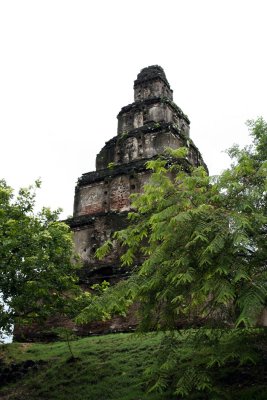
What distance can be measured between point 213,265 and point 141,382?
5348 millimetres

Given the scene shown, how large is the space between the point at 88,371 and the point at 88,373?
0.46ft

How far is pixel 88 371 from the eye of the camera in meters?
12.4

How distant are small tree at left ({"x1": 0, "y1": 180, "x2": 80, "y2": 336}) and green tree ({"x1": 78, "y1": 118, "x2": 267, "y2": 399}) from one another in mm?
3632

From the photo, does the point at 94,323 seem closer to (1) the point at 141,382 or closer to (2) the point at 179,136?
(1) the point at 141,382

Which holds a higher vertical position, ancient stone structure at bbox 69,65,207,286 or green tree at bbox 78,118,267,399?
ancient stone structure at bbox 69,65,207,286

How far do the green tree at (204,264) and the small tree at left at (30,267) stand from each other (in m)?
3.63

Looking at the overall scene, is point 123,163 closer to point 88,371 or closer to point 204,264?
point 88,371

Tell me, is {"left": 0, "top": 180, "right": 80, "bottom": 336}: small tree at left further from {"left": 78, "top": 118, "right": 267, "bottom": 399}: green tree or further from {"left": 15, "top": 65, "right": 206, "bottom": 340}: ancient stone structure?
{"left": 15, "top": 65, "right": 206, "bottom": 340}: ancient stone structure

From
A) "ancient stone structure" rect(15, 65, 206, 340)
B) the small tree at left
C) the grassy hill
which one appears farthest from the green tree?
"ancient stone structure" rect(15, 65, 206, 340)

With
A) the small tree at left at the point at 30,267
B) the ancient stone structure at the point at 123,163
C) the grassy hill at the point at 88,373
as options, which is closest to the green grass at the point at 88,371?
the grassy hill at the point at 88,373

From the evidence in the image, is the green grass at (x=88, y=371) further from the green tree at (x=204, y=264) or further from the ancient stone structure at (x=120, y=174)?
the ancient stone structure at (x=120, y=174)

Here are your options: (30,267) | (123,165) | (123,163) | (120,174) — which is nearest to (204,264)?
(30,267)

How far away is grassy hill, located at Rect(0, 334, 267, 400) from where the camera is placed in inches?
395

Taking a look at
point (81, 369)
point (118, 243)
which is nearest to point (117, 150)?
point (118, 243)
